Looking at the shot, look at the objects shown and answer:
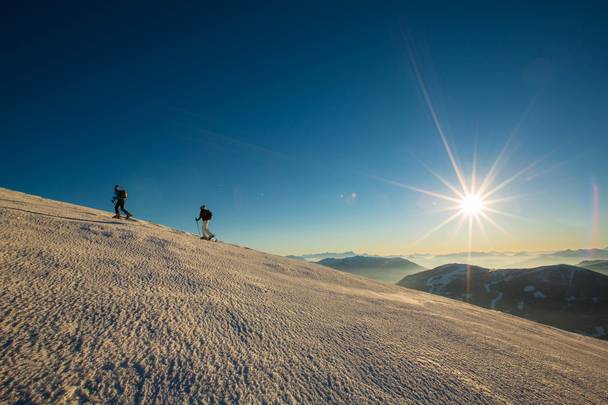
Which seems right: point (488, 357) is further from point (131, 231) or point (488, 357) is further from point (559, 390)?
point (131, 231)

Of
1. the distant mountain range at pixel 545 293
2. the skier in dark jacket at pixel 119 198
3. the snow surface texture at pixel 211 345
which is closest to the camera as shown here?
the snow surface texture at pixel 211 345

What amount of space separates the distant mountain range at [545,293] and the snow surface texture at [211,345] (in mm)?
138134

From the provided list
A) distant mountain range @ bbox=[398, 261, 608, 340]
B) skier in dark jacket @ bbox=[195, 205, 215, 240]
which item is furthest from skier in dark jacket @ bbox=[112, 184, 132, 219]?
distant mountain range @ bbox=[398, 261, 608, 340]

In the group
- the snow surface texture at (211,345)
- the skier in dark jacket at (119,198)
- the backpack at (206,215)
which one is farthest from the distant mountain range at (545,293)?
the skier in dark jacket at (119,198)

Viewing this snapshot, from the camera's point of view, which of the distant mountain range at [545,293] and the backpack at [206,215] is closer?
the backpack at [206,215]

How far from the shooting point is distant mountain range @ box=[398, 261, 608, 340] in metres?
104

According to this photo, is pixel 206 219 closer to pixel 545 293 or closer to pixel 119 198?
pixel 119 198

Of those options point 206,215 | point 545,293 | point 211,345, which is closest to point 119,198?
point 206,215

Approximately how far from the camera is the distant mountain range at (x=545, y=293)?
104 meters

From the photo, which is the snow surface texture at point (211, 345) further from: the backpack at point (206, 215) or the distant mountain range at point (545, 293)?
the distant mountain range at point (545, 293)

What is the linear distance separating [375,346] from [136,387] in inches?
160

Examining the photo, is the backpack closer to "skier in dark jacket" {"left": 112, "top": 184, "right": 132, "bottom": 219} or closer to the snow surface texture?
"skier in dark jacket" {"left": 112, "top": 184, "right": 132, "bottom": 219}

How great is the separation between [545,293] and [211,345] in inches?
6790

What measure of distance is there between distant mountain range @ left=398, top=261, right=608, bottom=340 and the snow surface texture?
138m
